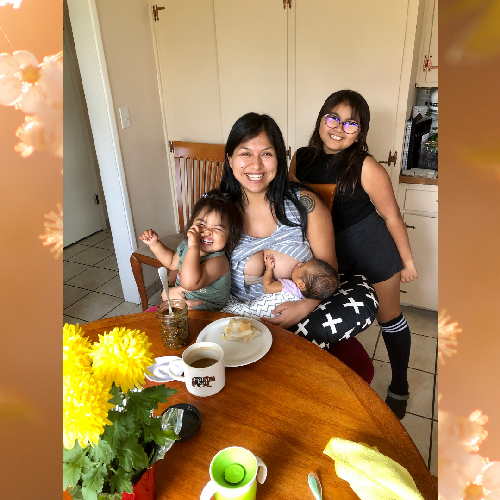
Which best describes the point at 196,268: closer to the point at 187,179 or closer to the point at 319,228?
the point at 319,228

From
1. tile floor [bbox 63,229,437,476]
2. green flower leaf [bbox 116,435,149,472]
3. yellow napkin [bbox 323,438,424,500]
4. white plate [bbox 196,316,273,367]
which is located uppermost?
green flower leaf [bbox 116,435,149,472]

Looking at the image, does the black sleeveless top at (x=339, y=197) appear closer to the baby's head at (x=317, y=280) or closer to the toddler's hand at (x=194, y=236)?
the baby's head at (x=317, y=280)

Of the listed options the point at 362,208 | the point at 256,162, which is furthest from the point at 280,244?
the point at 362,208

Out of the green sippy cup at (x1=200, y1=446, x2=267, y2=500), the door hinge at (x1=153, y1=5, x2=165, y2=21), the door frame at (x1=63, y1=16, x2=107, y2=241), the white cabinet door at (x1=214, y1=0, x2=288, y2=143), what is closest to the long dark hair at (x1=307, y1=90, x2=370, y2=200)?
the white cabinet door at (x1=214, y1=0, x2=288, y2=143)

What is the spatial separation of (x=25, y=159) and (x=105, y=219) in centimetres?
414

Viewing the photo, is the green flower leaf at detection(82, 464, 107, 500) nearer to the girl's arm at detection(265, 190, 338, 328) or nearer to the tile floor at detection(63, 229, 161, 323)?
the girl's arm at detection(265, 190, 338, 328)

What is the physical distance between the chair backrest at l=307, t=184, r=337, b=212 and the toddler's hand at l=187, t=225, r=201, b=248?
494 mm

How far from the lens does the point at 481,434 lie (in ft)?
0.50

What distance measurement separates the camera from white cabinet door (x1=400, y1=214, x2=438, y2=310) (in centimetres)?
214

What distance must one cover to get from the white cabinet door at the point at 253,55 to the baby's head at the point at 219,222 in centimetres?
113

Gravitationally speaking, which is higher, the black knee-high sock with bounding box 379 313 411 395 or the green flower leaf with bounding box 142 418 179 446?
the green flower leaf with bounding box 142 418 179 446

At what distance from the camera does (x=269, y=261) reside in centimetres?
145

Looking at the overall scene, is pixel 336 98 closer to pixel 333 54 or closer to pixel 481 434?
pixel 333 54

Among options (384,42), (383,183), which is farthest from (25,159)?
(384,42)
